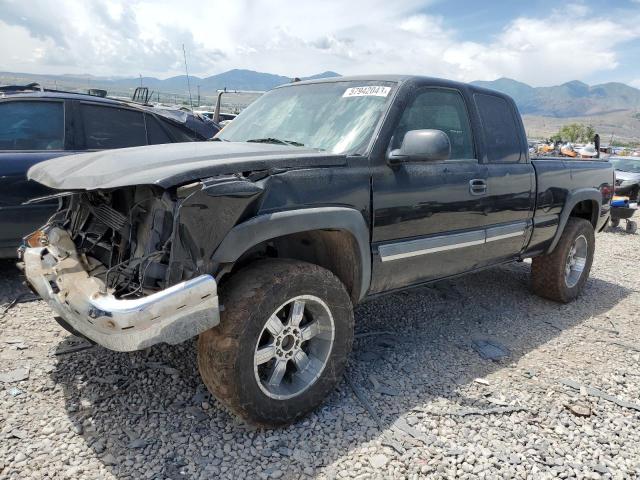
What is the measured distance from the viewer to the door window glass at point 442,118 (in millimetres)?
3227

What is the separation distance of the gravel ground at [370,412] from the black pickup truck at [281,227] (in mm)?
286

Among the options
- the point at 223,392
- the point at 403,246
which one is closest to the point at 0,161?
the point at 223,392

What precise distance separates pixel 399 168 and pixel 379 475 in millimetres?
1747

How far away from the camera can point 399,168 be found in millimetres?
3047

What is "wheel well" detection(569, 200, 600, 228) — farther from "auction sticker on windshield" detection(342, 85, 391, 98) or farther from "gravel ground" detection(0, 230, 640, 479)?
"auction sticker on windshield" detection(342, 85, 391, 98)

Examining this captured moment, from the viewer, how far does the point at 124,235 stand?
8.21 feet

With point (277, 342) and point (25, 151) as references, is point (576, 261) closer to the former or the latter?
point (277, 342)

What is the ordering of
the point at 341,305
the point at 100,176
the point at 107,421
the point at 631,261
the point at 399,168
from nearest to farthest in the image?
the point at 100,176 < the point at 107,421 < the point at 341,305 < the point at 399,168 < the point at 631,261

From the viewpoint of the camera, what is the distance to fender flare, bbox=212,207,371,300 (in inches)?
90.4

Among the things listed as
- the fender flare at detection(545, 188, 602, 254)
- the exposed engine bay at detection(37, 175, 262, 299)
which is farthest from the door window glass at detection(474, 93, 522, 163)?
the exposed engine bay at detection(37, 175, 262, 299)

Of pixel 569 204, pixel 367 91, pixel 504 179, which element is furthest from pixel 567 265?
pixel 367 91

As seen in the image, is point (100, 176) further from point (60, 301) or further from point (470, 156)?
point (470, 156)

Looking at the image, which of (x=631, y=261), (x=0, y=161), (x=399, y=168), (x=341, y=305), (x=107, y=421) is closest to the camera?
(x=107, y=421)

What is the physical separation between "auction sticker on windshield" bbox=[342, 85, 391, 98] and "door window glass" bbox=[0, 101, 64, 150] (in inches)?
113
